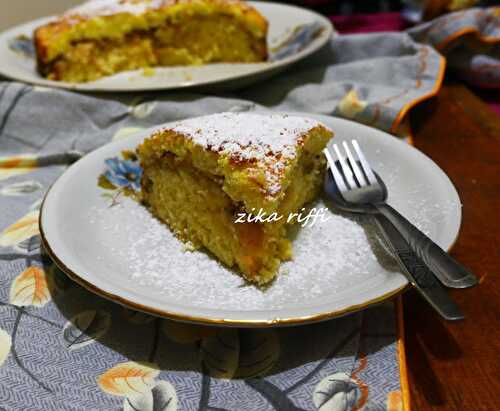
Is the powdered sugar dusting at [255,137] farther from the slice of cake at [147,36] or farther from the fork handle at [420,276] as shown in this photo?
the slice of cake at [147,36]

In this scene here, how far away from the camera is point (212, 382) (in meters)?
0.84

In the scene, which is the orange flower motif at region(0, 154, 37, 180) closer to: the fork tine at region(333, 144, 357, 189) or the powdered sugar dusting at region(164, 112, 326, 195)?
the powdered sugar dusting at region(164, 112, 326, 195)

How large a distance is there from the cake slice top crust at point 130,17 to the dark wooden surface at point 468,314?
1.04 meters

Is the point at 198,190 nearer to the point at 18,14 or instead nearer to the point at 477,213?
the point at 477,213

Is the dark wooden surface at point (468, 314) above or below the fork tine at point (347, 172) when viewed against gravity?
below

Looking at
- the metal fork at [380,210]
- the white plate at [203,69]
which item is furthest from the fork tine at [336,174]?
the white plate at [203,69]

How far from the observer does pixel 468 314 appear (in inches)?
37.8

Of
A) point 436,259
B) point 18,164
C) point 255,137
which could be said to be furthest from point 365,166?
point 18,164

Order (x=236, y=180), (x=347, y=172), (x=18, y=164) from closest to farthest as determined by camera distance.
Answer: (x=236, y=180), (x=347, y=172), (x=18, y=164)

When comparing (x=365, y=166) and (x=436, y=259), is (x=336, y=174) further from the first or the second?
(x=436, y=259)

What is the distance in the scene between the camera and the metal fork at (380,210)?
81cm

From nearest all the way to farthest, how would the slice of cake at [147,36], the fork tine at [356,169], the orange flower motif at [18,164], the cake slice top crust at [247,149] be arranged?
the cake slice top crust at [247,149] < the fork tine at [356,169] < the orange flower motif at [18,164] < the slice of cake at [147,36]

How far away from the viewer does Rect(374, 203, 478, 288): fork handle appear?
83 cm

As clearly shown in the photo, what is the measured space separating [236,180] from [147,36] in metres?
1.52
